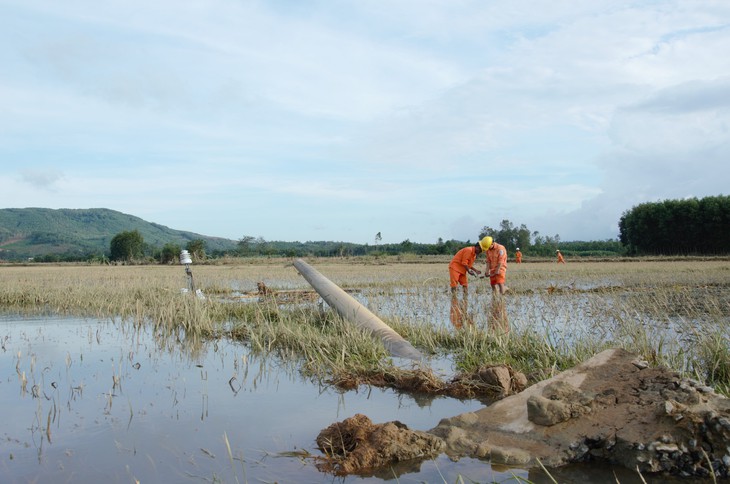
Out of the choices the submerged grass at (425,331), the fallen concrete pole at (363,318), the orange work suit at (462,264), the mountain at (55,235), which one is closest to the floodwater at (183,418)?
the submerged grass at (425,331)

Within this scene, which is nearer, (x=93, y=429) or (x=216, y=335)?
(x=93, y=429)

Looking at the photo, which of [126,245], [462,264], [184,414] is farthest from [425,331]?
[126,245]

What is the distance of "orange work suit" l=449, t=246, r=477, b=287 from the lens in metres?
12.8

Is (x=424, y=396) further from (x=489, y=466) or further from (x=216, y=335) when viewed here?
(x=216, y=335)

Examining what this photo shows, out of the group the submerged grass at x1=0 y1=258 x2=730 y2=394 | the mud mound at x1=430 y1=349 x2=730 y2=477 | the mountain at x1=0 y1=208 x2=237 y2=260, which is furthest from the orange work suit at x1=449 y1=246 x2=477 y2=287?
the mountain at x1=0 y1=208 x2=237 y2=260

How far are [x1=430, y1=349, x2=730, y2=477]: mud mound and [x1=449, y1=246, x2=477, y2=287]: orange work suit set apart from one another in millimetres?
8068

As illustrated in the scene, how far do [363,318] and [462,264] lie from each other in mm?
4914

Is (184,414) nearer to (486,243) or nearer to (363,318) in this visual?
(363,318)

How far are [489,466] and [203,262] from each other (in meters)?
38.0

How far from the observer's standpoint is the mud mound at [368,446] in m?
3.83

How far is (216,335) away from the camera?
934 cm

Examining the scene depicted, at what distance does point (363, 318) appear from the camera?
8578 mm

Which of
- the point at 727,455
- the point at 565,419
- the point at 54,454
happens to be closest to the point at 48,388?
the point at 54,454

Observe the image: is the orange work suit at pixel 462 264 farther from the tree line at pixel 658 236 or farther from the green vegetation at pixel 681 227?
the green vegetation at pixel 681 227
